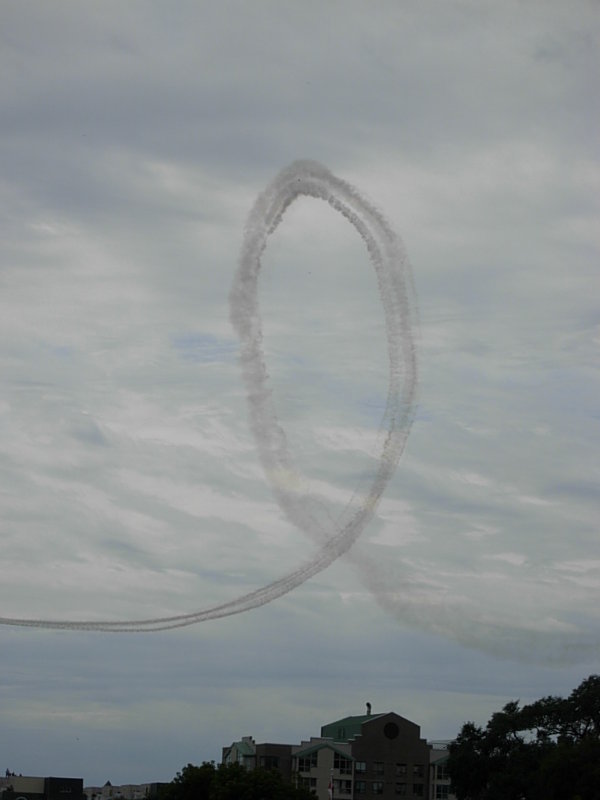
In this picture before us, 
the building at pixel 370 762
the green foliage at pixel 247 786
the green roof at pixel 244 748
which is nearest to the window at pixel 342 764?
the building at pixel 370 762

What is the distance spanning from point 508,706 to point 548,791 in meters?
39.2

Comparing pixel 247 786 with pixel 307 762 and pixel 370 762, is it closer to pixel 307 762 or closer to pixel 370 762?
pixel 307 762

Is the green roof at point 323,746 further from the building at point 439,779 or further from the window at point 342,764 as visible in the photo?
the building at point 439,779

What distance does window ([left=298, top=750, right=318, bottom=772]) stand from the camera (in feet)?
586

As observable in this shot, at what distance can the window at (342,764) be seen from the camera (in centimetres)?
17962

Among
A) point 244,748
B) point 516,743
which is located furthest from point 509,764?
point 244,748

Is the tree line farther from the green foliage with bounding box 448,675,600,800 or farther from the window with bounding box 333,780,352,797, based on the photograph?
the window with bounding box 333,780,352,797

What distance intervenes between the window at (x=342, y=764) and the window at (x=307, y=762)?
10.3 ft

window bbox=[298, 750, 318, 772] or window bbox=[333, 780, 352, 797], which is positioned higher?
window bbox=[298, 750, 318, 772]

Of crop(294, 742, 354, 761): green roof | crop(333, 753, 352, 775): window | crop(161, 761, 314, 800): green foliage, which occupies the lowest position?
crop(161, 761, 314, 800): green foliage

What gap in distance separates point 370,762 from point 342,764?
4638 millimetres

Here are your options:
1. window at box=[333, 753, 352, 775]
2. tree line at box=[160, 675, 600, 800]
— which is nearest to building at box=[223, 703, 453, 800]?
window at box=[333, 753, 352, 775]

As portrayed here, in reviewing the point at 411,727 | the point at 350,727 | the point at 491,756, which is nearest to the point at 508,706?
the point at 491,756

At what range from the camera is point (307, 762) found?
179m
